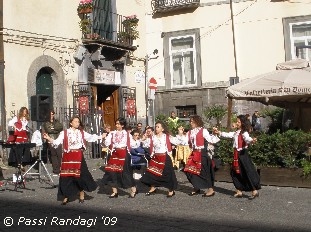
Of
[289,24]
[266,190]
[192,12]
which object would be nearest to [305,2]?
[289,24]

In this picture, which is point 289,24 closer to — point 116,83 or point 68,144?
point 116,83

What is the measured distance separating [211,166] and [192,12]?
12.1m

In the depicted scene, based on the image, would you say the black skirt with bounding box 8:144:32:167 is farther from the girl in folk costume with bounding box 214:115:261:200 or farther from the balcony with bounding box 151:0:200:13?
the balcony with bounding box 151:0:200:13

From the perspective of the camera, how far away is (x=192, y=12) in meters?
21.1

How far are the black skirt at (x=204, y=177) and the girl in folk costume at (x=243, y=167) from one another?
20.7 inches

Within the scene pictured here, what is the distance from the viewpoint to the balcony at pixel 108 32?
728 inches

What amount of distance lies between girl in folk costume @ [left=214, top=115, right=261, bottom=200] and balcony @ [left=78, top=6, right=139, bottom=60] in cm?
990

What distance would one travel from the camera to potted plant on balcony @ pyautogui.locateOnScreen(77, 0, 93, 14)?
18203mm

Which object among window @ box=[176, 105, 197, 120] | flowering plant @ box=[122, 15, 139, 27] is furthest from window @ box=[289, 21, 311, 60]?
flowering plant @ box=[122, 15, 139, 27]

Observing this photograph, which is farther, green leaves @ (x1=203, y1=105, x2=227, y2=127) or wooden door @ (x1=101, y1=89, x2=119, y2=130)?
wooden door @ (x1=101, y1=89, x2=119, y2=130)

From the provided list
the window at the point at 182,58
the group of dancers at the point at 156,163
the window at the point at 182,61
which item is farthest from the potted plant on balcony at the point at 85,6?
the group of dancers at the point at 156,163

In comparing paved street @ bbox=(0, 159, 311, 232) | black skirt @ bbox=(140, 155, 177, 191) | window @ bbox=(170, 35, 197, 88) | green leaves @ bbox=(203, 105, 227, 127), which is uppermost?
window @ bbox=(170, 35, 197, 88)

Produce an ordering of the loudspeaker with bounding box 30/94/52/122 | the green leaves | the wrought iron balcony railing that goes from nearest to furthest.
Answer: the loudspeaker with bounding box 30/94/52/122
the green leaves
the wrought iron balcony railing

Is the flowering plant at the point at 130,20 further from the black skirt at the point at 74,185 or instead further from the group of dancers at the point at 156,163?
the black skirt at the point at 74,185
